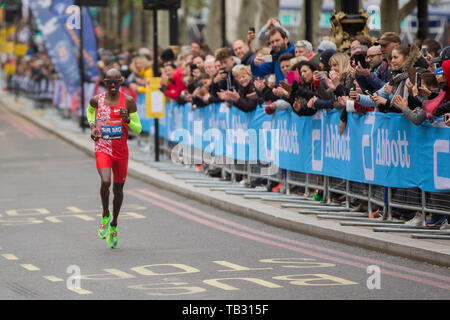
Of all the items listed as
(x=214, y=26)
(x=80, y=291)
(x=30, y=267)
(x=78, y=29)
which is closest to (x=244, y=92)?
(x=30, y=267)

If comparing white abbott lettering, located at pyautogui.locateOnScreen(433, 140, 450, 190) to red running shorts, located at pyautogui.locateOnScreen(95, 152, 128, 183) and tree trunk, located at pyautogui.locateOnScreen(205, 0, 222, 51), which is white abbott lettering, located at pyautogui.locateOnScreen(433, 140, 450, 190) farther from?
tree trunk, located at pyautogui.locateOnScreen(205, 0, 222, 51)

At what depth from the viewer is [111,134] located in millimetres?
12586

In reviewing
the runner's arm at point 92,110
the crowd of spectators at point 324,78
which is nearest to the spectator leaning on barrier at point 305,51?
the crowd of spectators at point 324,78

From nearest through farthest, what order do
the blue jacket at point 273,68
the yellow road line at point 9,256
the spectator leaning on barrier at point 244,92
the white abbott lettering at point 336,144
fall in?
the yellow road line at point 9,256 → the white abbott lettering at point 336,144 → the blue jacket at point 273,68 → the spectator leaning on barrier at point 244,92

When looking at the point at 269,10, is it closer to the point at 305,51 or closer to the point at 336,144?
the point at 305,51

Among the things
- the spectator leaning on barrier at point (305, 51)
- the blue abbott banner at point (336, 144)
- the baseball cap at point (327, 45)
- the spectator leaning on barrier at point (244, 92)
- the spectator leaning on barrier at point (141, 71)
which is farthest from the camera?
the spectator leaning on barrier at point (141, 71)

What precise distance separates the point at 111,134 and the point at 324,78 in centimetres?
330

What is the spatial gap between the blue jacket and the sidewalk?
1.75 m

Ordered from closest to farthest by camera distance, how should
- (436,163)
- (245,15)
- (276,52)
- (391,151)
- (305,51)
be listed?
(436,163), (391,151), (305,51), (276,52), (245,15)

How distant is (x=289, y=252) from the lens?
465 inches

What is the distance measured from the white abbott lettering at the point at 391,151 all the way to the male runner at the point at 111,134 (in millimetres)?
2791

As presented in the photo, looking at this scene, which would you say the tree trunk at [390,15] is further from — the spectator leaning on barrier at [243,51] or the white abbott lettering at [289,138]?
the white abbott lettering at [289,138]

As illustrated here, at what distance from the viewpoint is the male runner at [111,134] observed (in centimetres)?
1248
